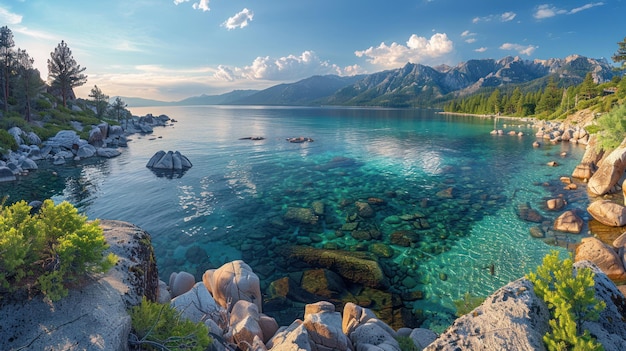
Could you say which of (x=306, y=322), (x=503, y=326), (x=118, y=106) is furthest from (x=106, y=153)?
(x=118, y=106)

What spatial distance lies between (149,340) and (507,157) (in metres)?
56.8

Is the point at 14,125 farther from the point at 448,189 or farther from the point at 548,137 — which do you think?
the point at 548,137

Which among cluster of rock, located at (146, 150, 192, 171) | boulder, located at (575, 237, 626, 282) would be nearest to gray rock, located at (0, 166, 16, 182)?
cluster of rock, located at (146, 150, 192, 171)

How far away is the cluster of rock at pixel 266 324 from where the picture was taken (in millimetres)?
8945

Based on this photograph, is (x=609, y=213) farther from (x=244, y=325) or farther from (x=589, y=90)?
(x=589, y=90)

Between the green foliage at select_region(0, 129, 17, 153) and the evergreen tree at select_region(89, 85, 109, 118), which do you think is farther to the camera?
the evergreen tree at select_region(89, 85, 109, 118)

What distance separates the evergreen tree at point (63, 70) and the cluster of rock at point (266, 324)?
103693mm

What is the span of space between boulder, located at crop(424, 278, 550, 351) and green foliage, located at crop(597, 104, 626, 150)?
123 ft

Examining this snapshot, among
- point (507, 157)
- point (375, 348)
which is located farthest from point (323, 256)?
point (507, 157)

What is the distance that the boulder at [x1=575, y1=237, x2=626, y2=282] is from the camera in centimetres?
1485

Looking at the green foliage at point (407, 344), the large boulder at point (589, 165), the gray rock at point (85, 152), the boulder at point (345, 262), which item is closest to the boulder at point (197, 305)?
the green foliage at point (407, 344)

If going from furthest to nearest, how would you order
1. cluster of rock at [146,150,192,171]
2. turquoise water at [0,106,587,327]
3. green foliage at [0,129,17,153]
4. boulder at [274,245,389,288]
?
1. green foliage at [0,129,17,153]
2. cluster of rock at [146,150,192,171]
3. turquoise water at [0,106,587,327]
4. boulder at [274,245,389,288]

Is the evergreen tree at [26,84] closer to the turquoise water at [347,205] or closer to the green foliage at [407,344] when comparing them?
the turquoise water at [347,205]

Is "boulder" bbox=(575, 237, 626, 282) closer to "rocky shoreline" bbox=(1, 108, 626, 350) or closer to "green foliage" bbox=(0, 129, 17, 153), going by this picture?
"rocky shoreline" bbox=(1, 108, 626, 350)
